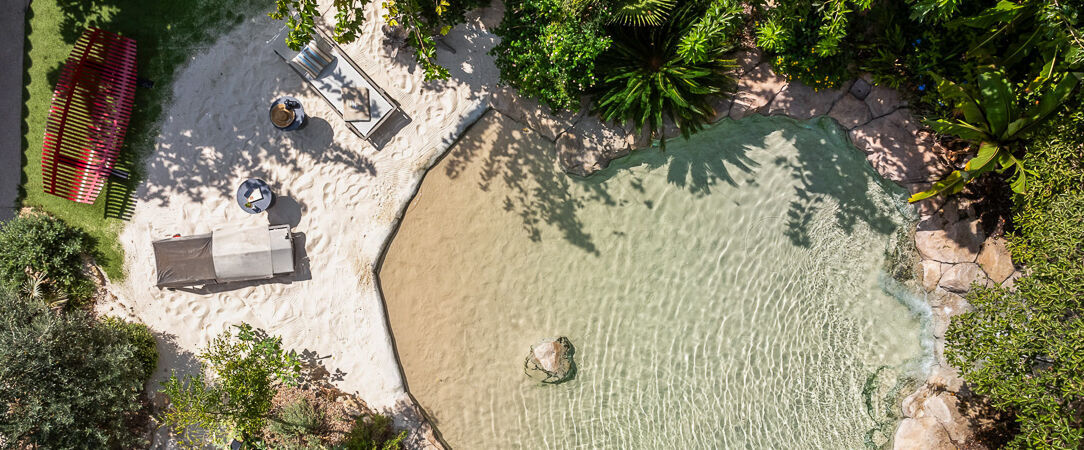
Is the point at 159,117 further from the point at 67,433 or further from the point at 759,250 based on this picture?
the point at 759,250

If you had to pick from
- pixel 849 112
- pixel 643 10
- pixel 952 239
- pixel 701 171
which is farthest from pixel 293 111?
pixel 952 239

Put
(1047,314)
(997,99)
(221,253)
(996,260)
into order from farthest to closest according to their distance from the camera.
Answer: (996,260) < (221,253) < (997,99) < (1047,314)

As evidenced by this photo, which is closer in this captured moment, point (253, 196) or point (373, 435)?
point (253, 196)

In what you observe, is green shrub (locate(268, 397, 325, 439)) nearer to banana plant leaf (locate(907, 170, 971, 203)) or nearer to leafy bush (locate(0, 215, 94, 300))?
leafy bush (locate(0, 215, 94, 300))

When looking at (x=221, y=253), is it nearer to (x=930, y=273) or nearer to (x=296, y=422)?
(x=296, y=422)

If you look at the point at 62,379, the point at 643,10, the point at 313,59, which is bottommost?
the point at 62,379

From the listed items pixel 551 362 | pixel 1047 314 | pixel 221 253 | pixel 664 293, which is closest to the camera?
pixel 1047 314

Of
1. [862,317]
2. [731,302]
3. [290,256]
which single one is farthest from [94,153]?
[862,317]
